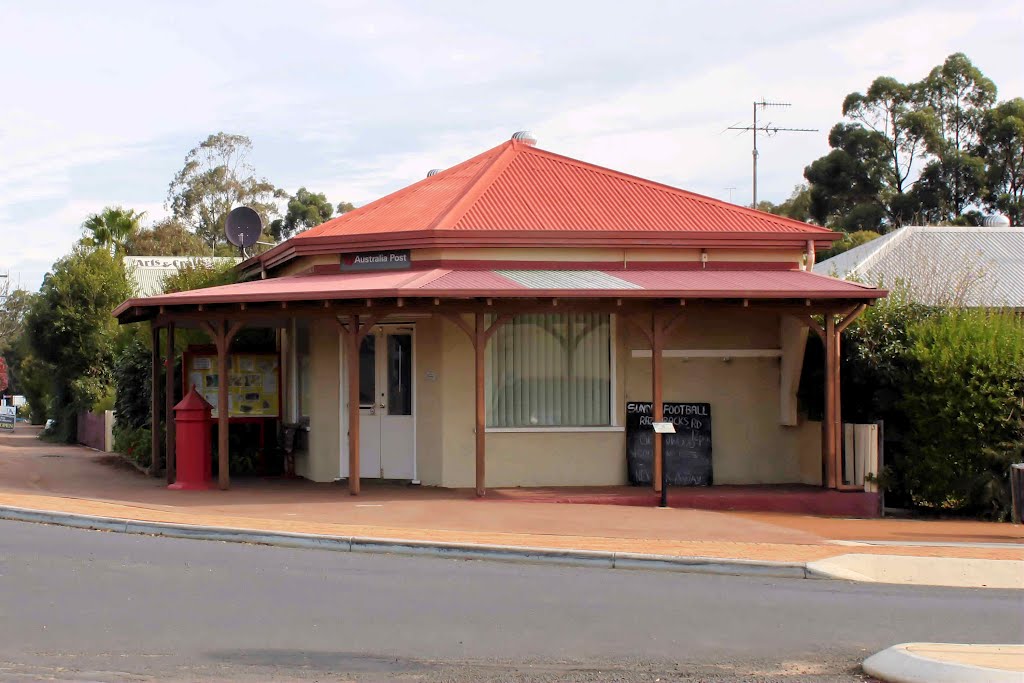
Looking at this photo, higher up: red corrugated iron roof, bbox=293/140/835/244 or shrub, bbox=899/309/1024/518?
red corrugated iron roof, bbox=293/140/835/244

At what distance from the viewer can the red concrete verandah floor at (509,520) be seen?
11.8 m

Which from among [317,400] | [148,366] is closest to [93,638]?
[317,400]

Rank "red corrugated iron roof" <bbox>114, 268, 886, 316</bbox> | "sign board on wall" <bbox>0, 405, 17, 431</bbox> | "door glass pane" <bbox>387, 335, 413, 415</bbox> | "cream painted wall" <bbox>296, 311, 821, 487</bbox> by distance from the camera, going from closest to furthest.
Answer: "red corrugated iron roof" <bbox>114, 268, 886, 316</bbox> < "cream painted wall" <bbox>296, 311, 821, 487</bbox> < "door glass pane" <bbox>387, 335, 413, 415</bbox> < "sign board on wall" <bbox>0, 405, 17, 431</bbox>

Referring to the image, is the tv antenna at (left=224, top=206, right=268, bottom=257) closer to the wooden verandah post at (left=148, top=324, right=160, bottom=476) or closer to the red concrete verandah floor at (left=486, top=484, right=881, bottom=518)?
the wooden verandah post at (left=148, top=324, right=160, bottom=476)

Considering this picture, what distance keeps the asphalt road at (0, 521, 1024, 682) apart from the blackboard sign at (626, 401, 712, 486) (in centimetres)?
564

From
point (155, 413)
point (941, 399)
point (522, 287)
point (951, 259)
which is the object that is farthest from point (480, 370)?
point (951, 259)

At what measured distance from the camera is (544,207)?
17.2 meters

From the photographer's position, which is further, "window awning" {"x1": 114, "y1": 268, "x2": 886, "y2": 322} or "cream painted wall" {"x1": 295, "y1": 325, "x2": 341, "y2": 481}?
"cream painted wall" {"x1": 295, "y1": 325, "x2": 341, "y2": 481}

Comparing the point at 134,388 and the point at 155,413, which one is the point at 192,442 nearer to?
the point at 155,413

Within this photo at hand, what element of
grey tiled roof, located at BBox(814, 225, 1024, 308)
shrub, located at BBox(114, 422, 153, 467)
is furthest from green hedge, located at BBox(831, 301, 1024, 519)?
shrub, located at BBox(114, 422, 153, 467)

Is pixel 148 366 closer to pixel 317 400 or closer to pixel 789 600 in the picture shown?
pixel 317 400

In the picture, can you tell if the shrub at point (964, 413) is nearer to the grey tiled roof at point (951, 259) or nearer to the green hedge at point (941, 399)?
the green hedge at point (941, 399)

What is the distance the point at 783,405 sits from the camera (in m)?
16.6

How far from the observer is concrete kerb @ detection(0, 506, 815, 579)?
10.7m
